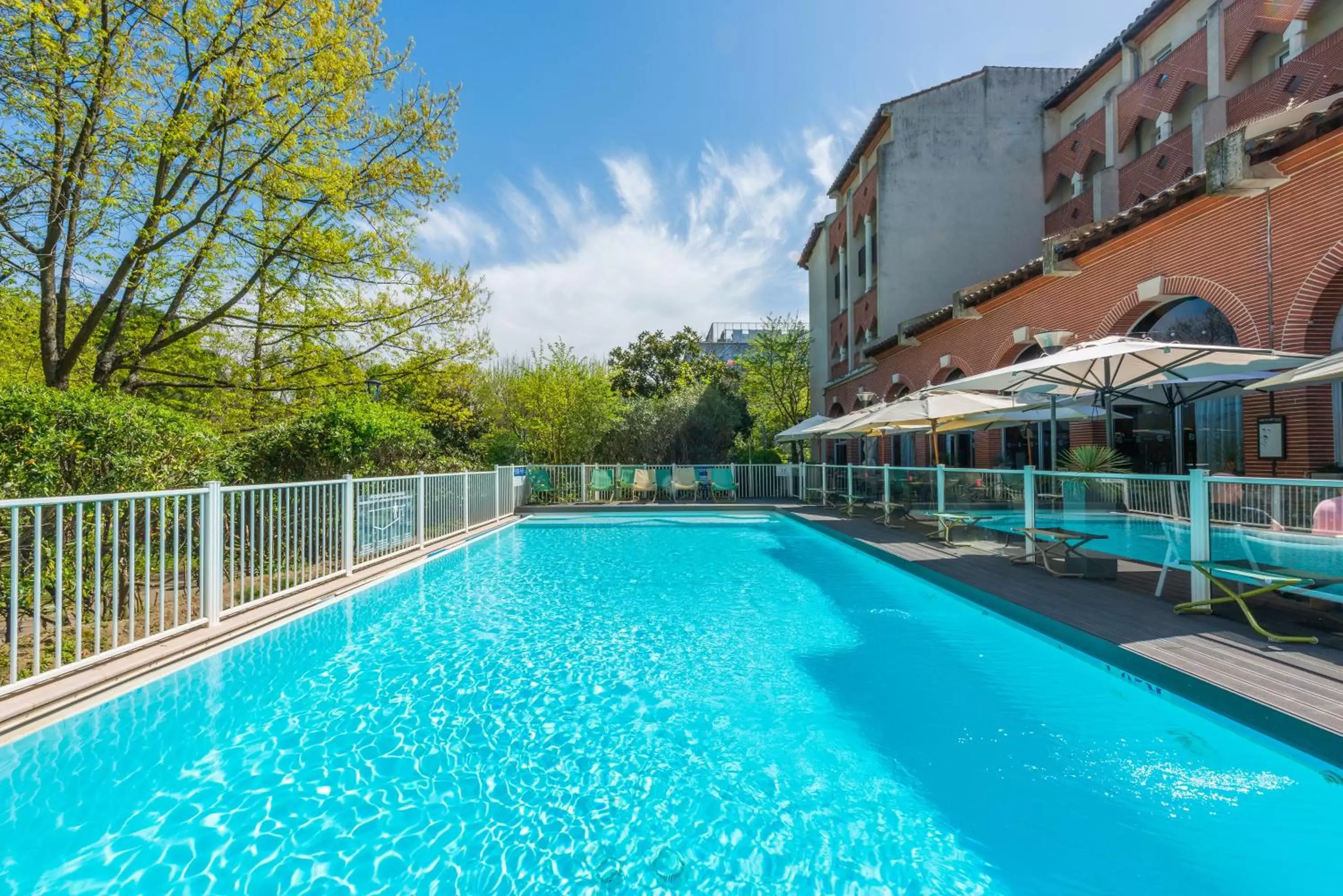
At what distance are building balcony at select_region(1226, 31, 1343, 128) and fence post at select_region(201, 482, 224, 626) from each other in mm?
14044

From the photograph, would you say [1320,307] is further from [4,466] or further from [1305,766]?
[4,466]

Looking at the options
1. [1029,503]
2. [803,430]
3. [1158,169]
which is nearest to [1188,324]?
[1029,503]

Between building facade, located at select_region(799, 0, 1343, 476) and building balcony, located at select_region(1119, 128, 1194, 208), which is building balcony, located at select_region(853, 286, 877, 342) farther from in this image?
building balcony, located at select_region(1119, 128, 1194, 208)

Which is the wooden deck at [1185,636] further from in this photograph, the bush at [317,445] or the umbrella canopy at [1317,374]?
the bush at [317,445]

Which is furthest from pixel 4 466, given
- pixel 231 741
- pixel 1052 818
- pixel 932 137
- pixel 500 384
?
pixel 932 137

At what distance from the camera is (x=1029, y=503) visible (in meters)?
6.58

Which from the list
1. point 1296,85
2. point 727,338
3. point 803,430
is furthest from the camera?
point 727,338

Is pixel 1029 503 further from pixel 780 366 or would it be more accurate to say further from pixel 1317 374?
pixel 780 366

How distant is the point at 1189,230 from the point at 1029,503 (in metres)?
4.86

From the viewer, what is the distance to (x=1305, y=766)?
256 cm

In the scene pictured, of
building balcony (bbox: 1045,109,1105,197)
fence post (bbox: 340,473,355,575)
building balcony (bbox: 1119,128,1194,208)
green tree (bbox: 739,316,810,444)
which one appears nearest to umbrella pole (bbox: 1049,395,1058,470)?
building balcony (bbox: 1119,128,1194,208)

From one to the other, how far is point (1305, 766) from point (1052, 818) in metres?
1.21

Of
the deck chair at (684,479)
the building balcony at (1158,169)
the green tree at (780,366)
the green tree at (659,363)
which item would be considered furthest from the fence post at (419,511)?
the green tree at (659,363)

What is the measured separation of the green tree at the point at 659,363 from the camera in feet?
95.9
